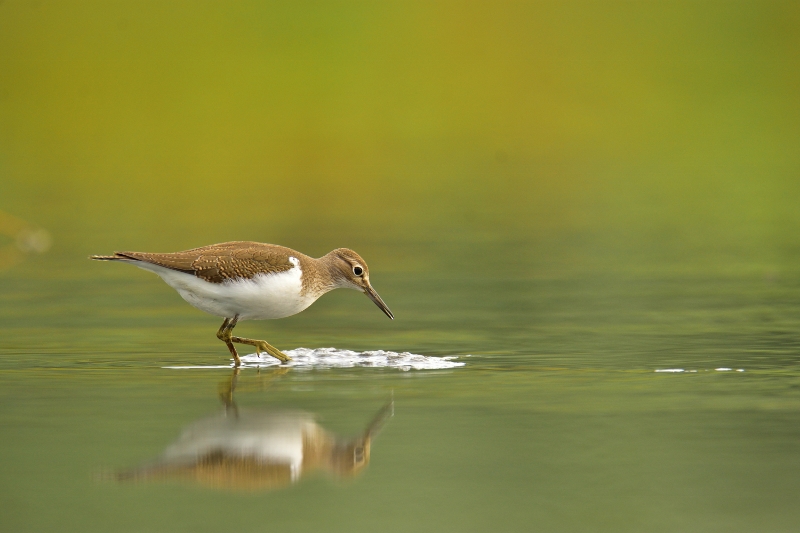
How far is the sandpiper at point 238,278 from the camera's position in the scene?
1116cm

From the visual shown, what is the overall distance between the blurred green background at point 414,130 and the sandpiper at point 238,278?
5832 millimetres

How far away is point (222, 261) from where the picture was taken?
11.2 metres

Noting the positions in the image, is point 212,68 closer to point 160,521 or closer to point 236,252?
point 236,252

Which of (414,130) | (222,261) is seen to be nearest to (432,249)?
(222,261)

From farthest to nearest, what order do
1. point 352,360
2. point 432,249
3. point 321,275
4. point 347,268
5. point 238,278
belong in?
point 432,249 → point 347,268 → point 321,275 → point 352,360 → point 238,278

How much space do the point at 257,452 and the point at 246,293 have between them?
10.4ft

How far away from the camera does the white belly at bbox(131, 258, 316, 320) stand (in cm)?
1117

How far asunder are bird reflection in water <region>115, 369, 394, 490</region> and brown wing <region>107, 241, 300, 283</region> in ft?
7.07

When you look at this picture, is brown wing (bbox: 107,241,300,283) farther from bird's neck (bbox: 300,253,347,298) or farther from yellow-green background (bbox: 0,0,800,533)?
yellow-green background (bbox: 0,0,800,533)

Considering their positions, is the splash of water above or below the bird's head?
below

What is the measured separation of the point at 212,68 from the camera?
47.3 meters

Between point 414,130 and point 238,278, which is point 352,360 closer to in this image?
point 238,278

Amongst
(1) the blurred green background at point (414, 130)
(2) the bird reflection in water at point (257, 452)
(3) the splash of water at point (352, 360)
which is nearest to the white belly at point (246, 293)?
(3) the splash of water at point (352, 360)

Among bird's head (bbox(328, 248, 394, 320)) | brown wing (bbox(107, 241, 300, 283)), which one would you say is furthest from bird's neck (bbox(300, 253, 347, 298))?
brown wing (bbox(107, 241, 300, 283))
